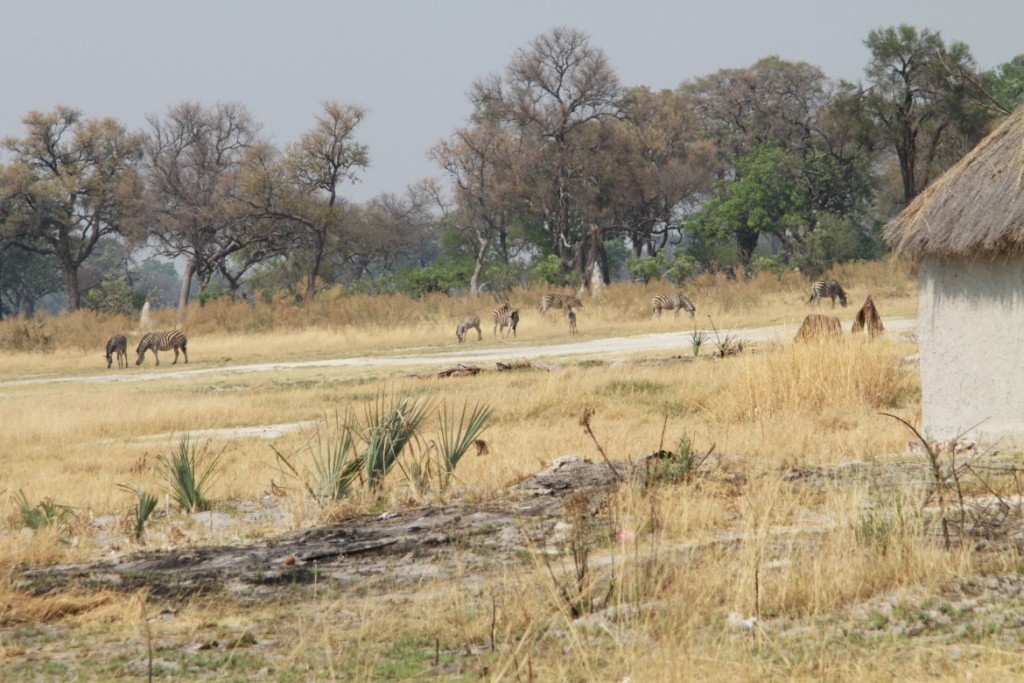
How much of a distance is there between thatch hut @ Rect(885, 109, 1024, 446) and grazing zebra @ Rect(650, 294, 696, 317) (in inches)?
897

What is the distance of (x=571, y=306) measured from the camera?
33.8 m

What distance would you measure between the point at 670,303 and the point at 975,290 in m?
24.0

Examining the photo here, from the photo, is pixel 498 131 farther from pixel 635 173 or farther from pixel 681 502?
pixel 681 502

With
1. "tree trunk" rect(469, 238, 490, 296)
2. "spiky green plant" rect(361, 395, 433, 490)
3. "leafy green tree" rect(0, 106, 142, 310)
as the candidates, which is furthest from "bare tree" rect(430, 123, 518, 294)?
"spiky green plant" rect(361, 395, 433, 490)

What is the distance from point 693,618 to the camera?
5055 millimetres

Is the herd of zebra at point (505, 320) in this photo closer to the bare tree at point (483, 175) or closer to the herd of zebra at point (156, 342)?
the herd of zebra at point (156, 342)

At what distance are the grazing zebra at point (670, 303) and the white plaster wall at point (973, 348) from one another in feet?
74.6

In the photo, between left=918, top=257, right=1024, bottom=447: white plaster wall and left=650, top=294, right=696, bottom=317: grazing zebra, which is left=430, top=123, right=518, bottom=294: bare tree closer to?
left=650, top=294, right=696, bottom=317: grazing zebra

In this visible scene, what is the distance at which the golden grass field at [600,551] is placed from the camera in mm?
4902

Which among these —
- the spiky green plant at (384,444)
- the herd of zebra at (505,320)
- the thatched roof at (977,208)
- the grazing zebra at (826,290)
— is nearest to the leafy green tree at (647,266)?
the herd of zebra at (505,320)

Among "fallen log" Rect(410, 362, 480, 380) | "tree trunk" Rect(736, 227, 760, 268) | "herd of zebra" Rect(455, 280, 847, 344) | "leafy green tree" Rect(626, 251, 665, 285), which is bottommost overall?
"fallen log" Rect(410, 362, 480, 380)

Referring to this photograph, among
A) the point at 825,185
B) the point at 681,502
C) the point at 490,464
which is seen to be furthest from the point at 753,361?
the point at 825,185

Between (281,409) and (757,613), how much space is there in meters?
11.5

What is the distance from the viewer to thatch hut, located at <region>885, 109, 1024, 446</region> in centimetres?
922
